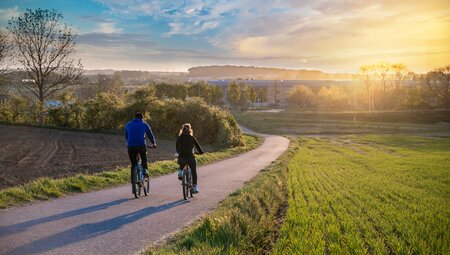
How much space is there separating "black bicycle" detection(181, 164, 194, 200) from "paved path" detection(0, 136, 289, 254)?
9.4 inches

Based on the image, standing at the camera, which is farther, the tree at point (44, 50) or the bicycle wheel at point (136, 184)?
the tree at point (44, 50)

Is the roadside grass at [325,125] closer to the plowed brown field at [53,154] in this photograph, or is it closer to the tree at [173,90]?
the tree at [173,90]

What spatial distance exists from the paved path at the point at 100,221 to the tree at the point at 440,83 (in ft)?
353

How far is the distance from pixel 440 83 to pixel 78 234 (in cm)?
11722

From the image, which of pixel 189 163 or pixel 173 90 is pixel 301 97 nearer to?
pixel 173 90

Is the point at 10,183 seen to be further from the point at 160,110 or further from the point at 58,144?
the point at 160,110

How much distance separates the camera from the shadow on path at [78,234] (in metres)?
7.26

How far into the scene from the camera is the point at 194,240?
7.49 m

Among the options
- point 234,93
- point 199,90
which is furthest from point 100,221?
point 234,93

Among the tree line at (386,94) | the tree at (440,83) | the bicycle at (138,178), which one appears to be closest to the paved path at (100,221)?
the bicycle at (138,178)

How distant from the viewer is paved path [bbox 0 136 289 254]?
24.6 ft

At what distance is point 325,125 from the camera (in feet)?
282

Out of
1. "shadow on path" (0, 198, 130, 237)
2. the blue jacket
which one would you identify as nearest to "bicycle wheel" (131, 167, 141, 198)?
"shadow on path" (0, 198, 130, 237)

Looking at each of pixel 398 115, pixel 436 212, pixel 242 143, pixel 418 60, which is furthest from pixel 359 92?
pixel 436 212
